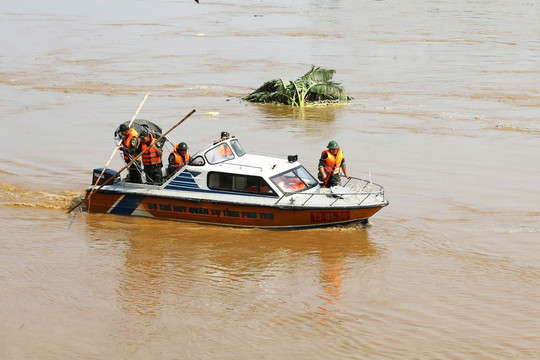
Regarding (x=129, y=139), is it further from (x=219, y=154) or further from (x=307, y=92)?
(x=307, y=92)

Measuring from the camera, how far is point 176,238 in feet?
53.3

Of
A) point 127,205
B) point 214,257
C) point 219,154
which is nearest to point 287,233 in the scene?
point 214,257

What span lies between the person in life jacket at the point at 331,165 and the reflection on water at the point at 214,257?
1029 mm

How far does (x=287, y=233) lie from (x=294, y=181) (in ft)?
3.34

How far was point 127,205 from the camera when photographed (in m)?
16.9

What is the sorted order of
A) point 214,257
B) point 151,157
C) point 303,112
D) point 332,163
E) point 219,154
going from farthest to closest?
point 303,112, point 151,157, point 332,163, point 219,154, point 214,257

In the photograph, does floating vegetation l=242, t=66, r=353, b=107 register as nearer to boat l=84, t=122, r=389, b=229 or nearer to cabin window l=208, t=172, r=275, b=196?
boat l=84, t=122, r=389, b=229

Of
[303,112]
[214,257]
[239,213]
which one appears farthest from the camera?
[303,112]

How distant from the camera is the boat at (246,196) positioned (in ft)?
51.3

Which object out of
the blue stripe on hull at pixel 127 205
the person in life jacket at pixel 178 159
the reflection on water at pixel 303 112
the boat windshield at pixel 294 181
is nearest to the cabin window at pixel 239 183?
the boat windshield at pixel 294 181

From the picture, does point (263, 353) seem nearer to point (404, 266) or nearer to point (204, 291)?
point (204, 291)

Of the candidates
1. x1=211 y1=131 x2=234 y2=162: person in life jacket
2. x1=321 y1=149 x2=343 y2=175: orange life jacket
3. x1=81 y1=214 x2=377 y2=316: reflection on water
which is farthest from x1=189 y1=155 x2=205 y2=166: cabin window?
x1=321 y1=149 x2=343 y2=175: orange life jacket

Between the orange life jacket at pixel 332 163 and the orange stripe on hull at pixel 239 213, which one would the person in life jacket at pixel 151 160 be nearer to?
the orange stripe on hull at pixel 239 213

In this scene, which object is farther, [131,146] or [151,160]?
[131,146]
